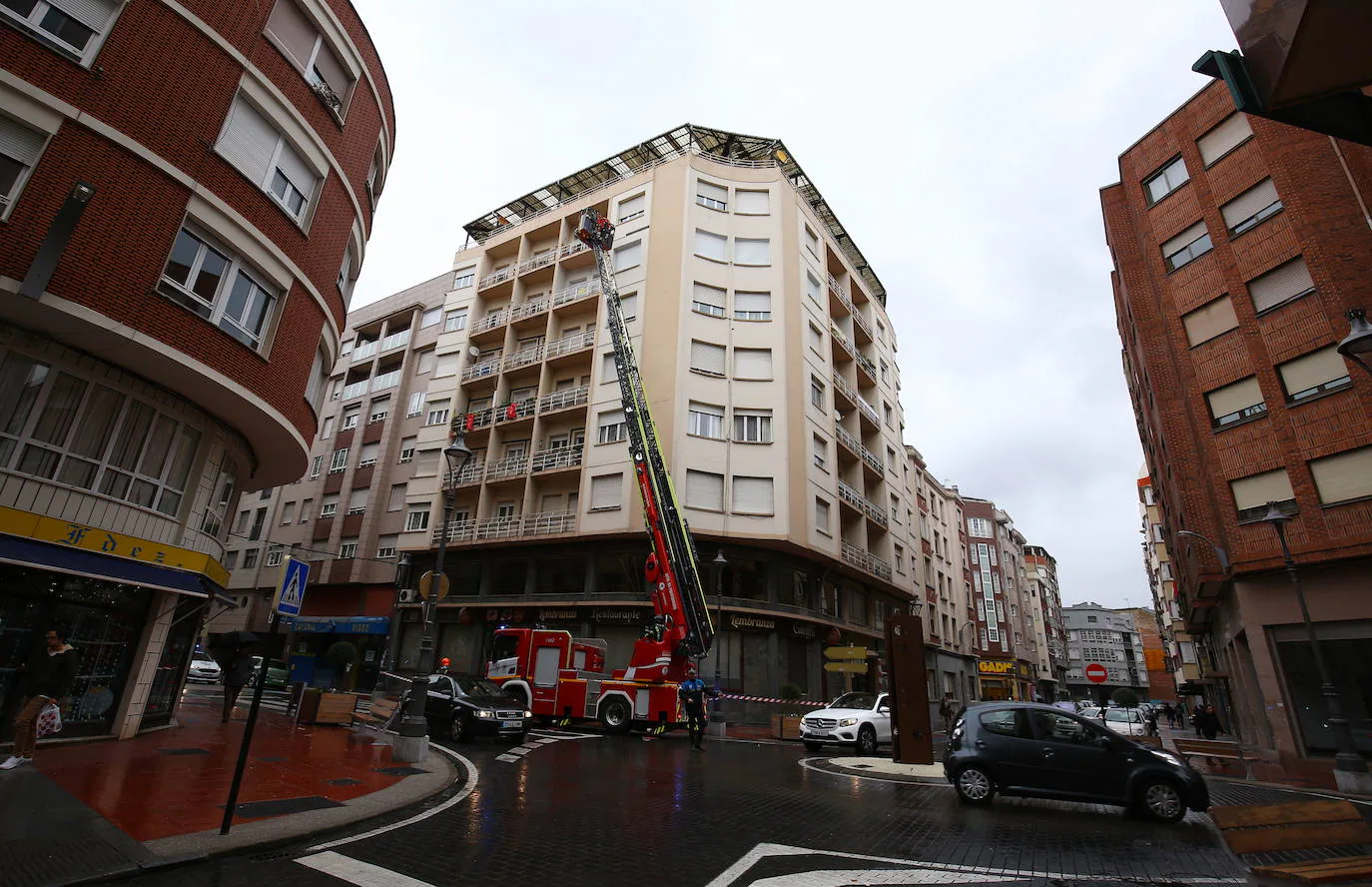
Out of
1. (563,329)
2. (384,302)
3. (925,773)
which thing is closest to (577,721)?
(925,773)

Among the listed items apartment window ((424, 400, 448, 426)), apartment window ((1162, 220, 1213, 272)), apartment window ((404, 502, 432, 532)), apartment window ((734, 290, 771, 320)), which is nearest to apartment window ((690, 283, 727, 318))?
apartment window ((734, 290, 771, 320))

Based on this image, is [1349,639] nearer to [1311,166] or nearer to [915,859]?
[1311,166]

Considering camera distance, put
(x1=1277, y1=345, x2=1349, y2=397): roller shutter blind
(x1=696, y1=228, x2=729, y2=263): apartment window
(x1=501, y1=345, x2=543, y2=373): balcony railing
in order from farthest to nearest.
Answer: (x1=501, y1=345, x2=543, y2=373): balcony railing, (x1=696, y1=228, x2=729, y2=263): apartment window, (x1=1277, y1=345, x2=1349, y2=397): roller shutter blind

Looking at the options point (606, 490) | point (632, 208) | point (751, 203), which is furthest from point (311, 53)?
point (751, 203)

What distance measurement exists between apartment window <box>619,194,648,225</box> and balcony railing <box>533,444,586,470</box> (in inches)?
504

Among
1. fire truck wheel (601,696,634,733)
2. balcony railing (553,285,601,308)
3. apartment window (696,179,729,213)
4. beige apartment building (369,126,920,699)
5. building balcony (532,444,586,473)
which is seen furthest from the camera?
apartment window (696,179,729,213)

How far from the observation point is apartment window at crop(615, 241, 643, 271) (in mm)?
32312

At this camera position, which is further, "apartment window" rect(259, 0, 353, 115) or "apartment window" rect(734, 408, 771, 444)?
"apartment window" rect(734, 408, 771, 444)

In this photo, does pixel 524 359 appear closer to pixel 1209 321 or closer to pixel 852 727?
pixel 852 727

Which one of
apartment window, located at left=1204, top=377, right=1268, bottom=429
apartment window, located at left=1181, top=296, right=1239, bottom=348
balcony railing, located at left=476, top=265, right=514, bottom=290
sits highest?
balcony railing, located at left=476, top=265, right=514, bottom=290

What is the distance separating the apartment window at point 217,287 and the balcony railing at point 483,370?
71.7 feet

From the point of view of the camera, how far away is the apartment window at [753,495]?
26938mm

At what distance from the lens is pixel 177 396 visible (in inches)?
459

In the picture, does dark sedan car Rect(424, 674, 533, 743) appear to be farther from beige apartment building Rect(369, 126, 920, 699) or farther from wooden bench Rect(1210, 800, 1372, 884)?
wooden bench Rect(1210, 800, 1372, 884)
